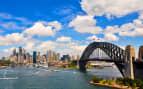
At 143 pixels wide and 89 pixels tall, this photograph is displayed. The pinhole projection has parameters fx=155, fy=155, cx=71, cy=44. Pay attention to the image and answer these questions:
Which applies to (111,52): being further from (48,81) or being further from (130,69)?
(48,81)

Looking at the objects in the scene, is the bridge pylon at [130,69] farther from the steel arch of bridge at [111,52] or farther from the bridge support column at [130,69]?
the steel arch of bridge at [111,52]

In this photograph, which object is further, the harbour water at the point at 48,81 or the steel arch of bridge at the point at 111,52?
the steel arch of bridge at the point at 111,52

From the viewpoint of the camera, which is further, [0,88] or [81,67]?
[81,67]

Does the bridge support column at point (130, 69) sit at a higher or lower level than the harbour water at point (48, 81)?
higher

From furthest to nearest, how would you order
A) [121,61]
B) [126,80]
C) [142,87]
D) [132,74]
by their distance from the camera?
[121,61], [132,74], [126,80], [142,87]

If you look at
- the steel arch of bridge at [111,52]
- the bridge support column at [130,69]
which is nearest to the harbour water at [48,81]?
the steel arch of bridge at [111,52]

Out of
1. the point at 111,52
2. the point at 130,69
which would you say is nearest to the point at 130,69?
the point at 130,69

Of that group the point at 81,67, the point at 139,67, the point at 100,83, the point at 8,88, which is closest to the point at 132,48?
the point at 139,67

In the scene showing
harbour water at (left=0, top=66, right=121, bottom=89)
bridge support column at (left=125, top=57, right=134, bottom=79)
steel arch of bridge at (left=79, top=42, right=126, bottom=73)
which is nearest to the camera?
harbour water at (left=0, top=66, right=121, bottom=89)

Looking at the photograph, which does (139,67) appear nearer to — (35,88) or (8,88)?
(35,88)

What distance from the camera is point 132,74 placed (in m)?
60.6

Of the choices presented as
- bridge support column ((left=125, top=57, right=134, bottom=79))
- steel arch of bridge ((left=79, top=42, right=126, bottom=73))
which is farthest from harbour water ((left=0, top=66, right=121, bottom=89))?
bridge support column ((left=125, top=57, right=134, bottom=79))

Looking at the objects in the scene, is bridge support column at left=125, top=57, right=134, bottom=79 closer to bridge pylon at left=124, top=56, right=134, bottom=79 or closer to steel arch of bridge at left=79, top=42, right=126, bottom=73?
bridge pylon at left=124, top=56, right=134, bottom=79

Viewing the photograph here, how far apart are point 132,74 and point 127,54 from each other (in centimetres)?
835
